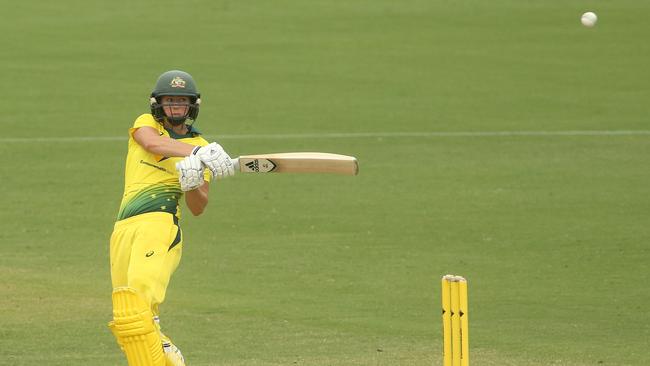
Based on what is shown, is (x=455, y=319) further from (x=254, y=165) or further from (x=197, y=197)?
(x=197, y=197)

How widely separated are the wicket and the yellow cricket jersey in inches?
79.6

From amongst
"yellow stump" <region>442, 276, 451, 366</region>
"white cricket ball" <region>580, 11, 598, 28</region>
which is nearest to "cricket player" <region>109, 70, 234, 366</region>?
"yellow stump" <region>442, 276, 451, 366</region>

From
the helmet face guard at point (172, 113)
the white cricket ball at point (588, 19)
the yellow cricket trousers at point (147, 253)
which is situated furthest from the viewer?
the white cricket ball at point (588, 19)

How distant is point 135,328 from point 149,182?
991 mm

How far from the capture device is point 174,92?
862 cm

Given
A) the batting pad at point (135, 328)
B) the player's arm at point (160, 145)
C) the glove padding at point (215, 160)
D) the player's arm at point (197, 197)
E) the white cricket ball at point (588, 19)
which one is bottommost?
the batting pad at point (135, 328)

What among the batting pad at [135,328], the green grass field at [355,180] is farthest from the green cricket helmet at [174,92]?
the green grass field at [355,180]

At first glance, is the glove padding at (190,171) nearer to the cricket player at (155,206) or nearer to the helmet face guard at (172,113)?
the cricket player at (155,206)

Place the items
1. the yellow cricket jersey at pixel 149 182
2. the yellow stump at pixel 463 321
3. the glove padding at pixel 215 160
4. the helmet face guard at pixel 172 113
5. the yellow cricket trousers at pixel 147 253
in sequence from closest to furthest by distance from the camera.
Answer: the yellow stump at pixel 463 321 → the glove padding at pixel 215 160 → the yellow cricket trousers at pixel 147 253 → the yellow cricket jersey at pixel 149 182 → the helmet face guard at pixel 172 113

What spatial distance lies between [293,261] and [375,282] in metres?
1.25

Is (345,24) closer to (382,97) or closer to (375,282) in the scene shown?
(382,97)

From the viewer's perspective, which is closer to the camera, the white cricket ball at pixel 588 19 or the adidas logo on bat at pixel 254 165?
the adidas logo on bat at pixel 254 165

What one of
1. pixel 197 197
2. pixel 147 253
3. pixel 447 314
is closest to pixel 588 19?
pixel 197 197

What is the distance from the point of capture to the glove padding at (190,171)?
811 centimetres
